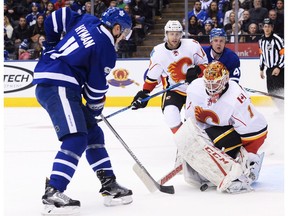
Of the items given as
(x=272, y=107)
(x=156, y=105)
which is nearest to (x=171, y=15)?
(x=156, y=105)

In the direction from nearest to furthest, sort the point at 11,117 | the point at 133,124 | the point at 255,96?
1. the point at 133,124
2. the point at 11,117
3. the point at 255,96

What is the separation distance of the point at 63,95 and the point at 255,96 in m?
5.32

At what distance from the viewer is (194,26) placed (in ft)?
28.2

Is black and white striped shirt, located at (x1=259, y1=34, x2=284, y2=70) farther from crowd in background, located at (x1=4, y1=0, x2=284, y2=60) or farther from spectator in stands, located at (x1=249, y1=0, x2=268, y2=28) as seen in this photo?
spectator in stands, located at (x1=249, y1=0, x2=268, y2=28)

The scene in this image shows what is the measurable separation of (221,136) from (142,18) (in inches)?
234

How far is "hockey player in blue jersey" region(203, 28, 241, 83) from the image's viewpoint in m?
4.64

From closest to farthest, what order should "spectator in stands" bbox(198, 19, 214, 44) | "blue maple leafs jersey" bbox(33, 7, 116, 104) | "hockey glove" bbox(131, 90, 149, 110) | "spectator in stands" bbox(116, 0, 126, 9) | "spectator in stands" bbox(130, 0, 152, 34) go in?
Answer: "blue maple leafs jersey" bbox(33, 7, 116, 104) → "hockey glove" bbox(131, 90, 149, 110) → "spectator in stands" bbox(198, 19, 214, 44) → "spectator in stands" bbox(130, 0, 152, 34) → "spectator in stands" bbox(116, 0, 126, 9)

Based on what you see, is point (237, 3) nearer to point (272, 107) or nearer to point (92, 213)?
point (272, 107)

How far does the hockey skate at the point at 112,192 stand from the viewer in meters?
3.16

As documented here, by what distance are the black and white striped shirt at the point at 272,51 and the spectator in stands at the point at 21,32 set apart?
3533mm

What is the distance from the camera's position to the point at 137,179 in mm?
3812

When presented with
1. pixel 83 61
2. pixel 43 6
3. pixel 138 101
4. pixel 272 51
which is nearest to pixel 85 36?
pixel 83 61

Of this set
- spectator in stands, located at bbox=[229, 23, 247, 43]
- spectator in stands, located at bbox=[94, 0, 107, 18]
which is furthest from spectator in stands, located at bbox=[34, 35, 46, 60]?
spectator in stands, located at bbox=[229, 23, 247, 43]

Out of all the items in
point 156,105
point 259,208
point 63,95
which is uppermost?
point 63,95
